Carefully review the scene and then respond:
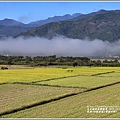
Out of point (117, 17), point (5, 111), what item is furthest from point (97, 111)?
point (117, 17)

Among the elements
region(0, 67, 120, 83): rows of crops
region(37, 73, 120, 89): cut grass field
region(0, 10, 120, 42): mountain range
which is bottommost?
region(37, 73, 120, 89): cut grass field

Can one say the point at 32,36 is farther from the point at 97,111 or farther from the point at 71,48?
the point at 97,111

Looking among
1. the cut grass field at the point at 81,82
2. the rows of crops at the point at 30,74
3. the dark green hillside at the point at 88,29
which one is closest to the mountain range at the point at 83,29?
the dark green hillside at the point at 88,29

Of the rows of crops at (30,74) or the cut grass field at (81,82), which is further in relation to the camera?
the rows of crops at (30,74)

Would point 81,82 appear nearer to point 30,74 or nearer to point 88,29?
point 30,74

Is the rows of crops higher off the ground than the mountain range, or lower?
lower

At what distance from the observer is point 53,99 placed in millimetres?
17172

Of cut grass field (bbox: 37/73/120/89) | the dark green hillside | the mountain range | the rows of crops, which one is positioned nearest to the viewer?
cut grass field (bbox: 37/73/120/89)

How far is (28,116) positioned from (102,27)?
162 m

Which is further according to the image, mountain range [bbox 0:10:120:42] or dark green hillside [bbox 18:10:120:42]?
dark green hillside [bbox 18:10:120:42]

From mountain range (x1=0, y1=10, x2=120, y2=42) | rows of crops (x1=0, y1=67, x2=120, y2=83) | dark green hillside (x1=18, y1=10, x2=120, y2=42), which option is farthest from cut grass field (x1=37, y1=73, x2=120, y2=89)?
dark green hillside (x1=18, y1=10, x2=120, y2=42)

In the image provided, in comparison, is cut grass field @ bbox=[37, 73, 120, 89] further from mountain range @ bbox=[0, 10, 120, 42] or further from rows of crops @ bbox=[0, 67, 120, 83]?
mountain range @ bbox=[0, 10, 120, 42]

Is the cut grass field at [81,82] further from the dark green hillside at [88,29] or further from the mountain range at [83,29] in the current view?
the dark green hillside at [88,29]

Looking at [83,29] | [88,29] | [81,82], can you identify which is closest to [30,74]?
[81,82]
